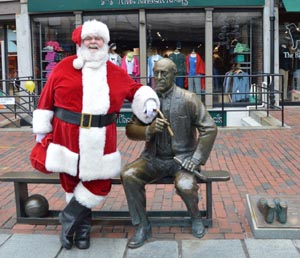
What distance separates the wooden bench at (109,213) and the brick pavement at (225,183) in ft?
0.25

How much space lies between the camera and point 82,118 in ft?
12.5

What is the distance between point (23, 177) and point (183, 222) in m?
1.52

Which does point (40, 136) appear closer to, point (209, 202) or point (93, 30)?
point (93, 30)

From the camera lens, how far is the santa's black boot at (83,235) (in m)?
4.02

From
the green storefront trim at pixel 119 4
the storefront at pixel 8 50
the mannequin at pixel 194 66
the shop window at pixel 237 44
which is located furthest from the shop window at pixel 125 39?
the storefront at pixel 8 50

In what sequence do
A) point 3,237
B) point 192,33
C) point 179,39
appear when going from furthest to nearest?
point 179,39, point 192,33, point 3,237

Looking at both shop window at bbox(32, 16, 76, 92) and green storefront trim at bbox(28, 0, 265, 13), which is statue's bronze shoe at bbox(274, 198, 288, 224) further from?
shop window at bbox(32, 16, 76, 92)

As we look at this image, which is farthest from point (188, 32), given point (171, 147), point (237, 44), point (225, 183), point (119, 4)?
point (171, 147)

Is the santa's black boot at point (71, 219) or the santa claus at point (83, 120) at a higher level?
the santa claus at point (83, 120)

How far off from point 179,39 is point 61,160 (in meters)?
11.2

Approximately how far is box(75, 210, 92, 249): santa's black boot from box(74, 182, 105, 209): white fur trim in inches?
5.9

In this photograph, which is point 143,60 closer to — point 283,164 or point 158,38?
point 158,38

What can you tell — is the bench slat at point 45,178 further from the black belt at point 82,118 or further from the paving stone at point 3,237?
the black belt at point 82,118

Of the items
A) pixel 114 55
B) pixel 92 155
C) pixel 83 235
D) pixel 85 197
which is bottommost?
pixel 83 235
